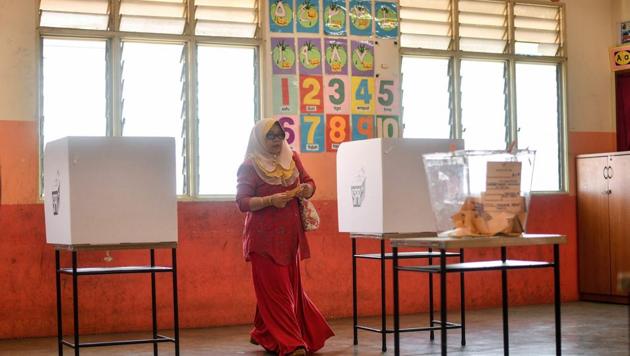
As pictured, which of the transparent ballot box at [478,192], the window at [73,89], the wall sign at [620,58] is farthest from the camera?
the wall sign at [620,58]

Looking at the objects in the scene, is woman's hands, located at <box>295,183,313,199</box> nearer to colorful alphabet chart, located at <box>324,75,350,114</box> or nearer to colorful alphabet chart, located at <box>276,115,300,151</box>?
colorful alphabet chart, located at <box>276,115,300,151</box>

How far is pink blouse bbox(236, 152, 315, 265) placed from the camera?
225 inches

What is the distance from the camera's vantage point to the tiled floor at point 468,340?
5.92 meters

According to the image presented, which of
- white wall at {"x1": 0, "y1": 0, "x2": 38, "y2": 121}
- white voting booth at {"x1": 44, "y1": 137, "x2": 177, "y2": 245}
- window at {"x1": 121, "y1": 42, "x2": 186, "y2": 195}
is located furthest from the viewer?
window at {"x1": 121, "y1": 42, "x2": 186, "y2": 195}

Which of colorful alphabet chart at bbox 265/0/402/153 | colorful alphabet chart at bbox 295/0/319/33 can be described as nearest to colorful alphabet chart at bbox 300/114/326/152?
colorful alphabet chart at bbox 265/0/402/153

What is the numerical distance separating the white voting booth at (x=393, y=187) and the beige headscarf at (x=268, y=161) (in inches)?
18.6

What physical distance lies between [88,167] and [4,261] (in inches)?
76.6

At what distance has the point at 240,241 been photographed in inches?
293

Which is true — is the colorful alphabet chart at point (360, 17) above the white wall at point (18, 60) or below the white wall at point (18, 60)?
above

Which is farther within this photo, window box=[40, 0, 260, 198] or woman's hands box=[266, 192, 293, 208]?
window box=[40, 0, 260, 198]

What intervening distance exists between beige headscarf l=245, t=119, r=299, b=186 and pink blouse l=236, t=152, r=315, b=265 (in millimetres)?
38

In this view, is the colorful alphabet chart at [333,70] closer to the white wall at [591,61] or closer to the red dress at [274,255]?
the red dress at [274,255]

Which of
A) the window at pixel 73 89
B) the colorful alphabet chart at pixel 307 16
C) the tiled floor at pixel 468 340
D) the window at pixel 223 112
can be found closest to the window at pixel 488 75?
the colorful alphabet chart at pixel 307 16

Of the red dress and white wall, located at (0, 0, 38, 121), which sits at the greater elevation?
white wall, located at (0, 0, 38, 121)
